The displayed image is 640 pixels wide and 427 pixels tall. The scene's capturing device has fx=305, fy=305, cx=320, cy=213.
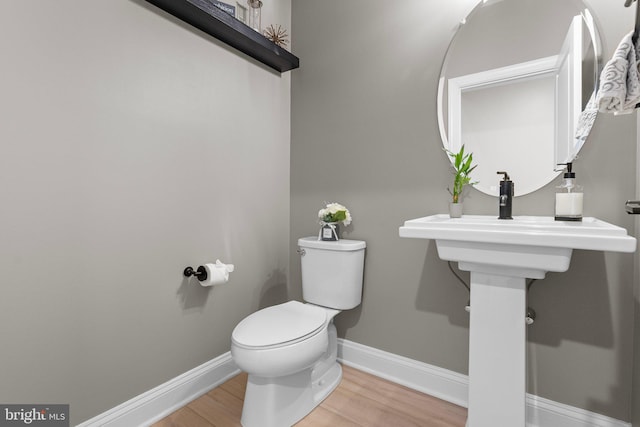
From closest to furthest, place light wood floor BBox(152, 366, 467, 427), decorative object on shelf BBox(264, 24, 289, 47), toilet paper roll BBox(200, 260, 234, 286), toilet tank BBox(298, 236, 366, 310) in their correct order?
light wood floor BBox(152, 366, 467, 427), toilet paper roll BBox(200, 260, 234, 286), toilet tank BBox(298, 236, 366, 310), decorative object on shelf BBox(264, 24, 289, 47)

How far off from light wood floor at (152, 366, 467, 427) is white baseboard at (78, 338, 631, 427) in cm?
4

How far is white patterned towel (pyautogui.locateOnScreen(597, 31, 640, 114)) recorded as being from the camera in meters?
0.84

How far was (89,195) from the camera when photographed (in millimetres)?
1224

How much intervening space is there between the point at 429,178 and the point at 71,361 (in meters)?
1.79

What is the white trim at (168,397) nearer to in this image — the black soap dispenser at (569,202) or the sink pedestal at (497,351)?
the sink pedestal at (497,351)

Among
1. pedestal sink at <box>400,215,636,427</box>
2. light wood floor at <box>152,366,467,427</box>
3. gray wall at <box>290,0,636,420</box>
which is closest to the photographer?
pedestal sink at <box>400,215,636,427</box>

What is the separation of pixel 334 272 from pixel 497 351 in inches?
33.7

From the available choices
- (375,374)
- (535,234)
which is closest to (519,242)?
(535,234)

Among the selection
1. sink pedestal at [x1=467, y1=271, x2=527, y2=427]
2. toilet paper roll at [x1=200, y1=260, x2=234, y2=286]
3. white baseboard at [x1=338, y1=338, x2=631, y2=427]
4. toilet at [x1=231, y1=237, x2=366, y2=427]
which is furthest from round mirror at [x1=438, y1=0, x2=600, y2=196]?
toilet paper roll at [x1=200, y1=260, x2=234, y2=286]

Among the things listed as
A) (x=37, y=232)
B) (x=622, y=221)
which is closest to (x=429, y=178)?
(x=622, y=221)

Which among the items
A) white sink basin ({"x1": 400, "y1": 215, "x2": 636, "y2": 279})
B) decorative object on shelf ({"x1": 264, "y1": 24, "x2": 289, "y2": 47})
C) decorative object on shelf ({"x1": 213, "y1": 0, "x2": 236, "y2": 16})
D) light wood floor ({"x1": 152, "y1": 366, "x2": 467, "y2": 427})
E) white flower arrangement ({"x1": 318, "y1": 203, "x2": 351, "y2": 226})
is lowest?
light wood floor ({"x1": 152, "y1": 366, "x2": 467, "y2": 427})

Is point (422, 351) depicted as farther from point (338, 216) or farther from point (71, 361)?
point (71, 361)

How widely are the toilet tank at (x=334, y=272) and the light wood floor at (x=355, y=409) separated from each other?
459 millimetres

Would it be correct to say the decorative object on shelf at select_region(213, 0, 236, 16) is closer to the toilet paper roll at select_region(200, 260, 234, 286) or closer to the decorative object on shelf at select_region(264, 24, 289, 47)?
the decorative object on shelf at select_region(264, 24, 289, 47)
